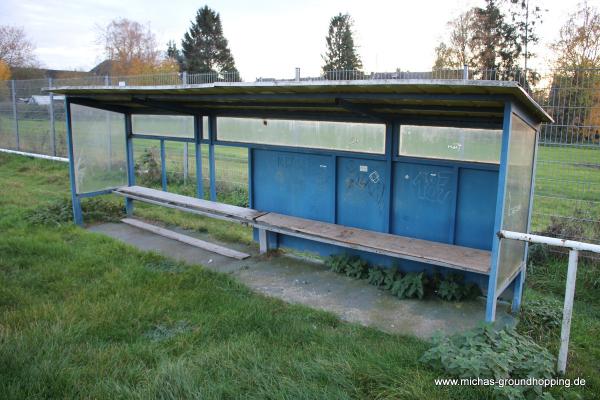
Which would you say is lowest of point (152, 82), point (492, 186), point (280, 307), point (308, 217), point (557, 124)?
point (280, 307)

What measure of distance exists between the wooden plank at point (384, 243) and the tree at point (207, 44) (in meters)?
46.1

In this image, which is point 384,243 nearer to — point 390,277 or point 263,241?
point 390,277

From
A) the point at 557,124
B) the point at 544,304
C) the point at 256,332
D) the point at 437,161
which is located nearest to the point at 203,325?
the point at 256,332

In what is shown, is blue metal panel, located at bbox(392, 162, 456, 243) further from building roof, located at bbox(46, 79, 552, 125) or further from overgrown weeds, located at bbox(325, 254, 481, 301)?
building roof, located at bbox(46, 79, 552, 125)

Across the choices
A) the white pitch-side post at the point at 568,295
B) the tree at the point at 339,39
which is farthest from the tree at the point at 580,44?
the tree at the point at 339,39

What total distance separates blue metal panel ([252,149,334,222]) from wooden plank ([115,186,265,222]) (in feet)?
1.12

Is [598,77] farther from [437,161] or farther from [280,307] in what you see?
[280,307]

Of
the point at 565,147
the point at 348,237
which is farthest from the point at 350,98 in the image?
the point at 565,147

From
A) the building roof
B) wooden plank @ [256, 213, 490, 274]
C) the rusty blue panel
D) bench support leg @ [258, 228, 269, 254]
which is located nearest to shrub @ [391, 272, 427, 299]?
wooden plank @ [256, 213, 490, 274]

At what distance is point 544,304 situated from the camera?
501 centimetres

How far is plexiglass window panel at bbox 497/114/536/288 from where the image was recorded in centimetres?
423

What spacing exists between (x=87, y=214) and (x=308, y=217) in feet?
15.9

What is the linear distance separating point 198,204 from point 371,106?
11.8ft

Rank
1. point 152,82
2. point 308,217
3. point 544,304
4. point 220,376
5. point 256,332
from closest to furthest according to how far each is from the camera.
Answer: point 220,376 < point 256,332 < point 544,304 < point 308,217 < point 152,82
